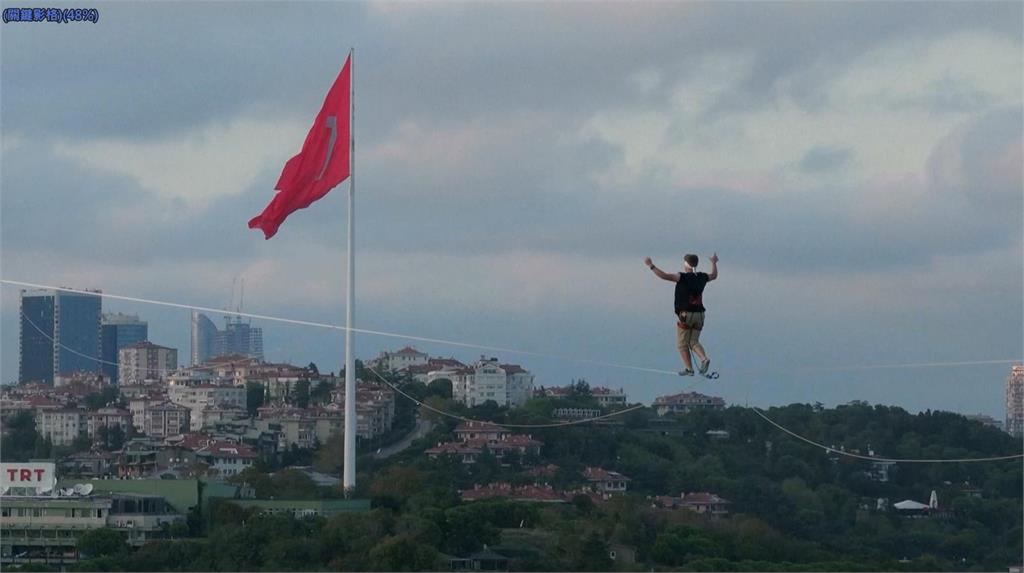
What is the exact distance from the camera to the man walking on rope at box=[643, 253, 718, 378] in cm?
2789

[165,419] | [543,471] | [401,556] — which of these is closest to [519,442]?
[543,471]

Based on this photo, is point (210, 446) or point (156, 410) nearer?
point (210, 446)

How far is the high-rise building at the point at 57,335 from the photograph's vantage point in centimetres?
17250

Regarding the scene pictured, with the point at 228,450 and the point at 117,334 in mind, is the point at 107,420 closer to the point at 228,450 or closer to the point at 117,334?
the point at 228,450

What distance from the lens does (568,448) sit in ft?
336

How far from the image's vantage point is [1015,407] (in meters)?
96.4

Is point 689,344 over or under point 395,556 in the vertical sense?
over

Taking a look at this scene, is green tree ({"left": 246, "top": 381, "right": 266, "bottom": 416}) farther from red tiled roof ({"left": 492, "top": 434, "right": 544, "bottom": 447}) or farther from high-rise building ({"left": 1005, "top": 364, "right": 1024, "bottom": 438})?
high-rise building ({"left": 1005, "top": 364, "right": 1024, "bottom": 438})

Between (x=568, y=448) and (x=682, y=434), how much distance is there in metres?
5.93

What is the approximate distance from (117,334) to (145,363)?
71.9ft

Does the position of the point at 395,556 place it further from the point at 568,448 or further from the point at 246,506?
the point at 568,448

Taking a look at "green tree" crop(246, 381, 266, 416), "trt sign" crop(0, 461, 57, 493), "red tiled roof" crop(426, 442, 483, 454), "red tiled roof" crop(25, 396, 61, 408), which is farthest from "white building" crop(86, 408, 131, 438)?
"trt sign" crop(0, 461, 57, 493)

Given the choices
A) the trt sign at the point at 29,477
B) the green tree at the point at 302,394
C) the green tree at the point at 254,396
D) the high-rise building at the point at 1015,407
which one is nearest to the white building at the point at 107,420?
the green tree at the point at 254,396

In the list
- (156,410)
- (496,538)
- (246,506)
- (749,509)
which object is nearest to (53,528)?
(246,506)
